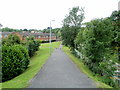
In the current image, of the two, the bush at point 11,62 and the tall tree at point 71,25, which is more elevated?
the tall tree at point 71,25

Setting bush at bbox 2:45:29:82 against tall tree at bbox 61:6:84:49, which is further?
tall tree at bbox 61:6:84:49

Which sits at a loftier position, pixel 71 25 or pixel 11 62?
pixel 71 25

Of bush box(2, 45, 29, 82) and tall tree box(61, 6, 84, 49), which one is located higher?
tall tree box(61, 6, 84, 49)

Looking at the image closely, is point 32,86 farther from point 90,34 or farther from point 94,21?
point 94,21

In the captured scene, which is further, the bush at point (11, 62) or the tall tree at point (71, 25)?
the tall tree at point (71, 25)

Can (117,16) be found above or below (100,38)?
above

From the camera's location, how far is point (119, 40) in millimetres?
20109

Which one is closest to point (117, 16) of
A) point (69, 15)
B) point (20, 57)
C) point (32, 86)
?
point (69, 15)

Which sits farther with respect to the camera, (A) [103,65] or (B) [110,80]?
(A) [103,65]

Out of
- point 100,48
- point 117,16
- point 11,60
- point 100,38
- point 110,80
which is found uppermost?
point 117,16

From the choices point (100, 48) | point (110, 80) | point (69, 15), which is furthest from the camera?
point (69, 15)

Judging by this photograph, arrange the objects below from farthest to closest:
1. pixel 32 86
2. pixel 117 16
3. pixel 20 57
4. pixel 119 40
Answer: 1. pixel 117 16
2. pixel 119 40
3. pixel 20 57
4. pixel 32 86

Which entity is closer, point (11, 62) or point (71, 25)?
point (11, 62)

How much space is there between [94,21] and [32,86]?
8.76 m
